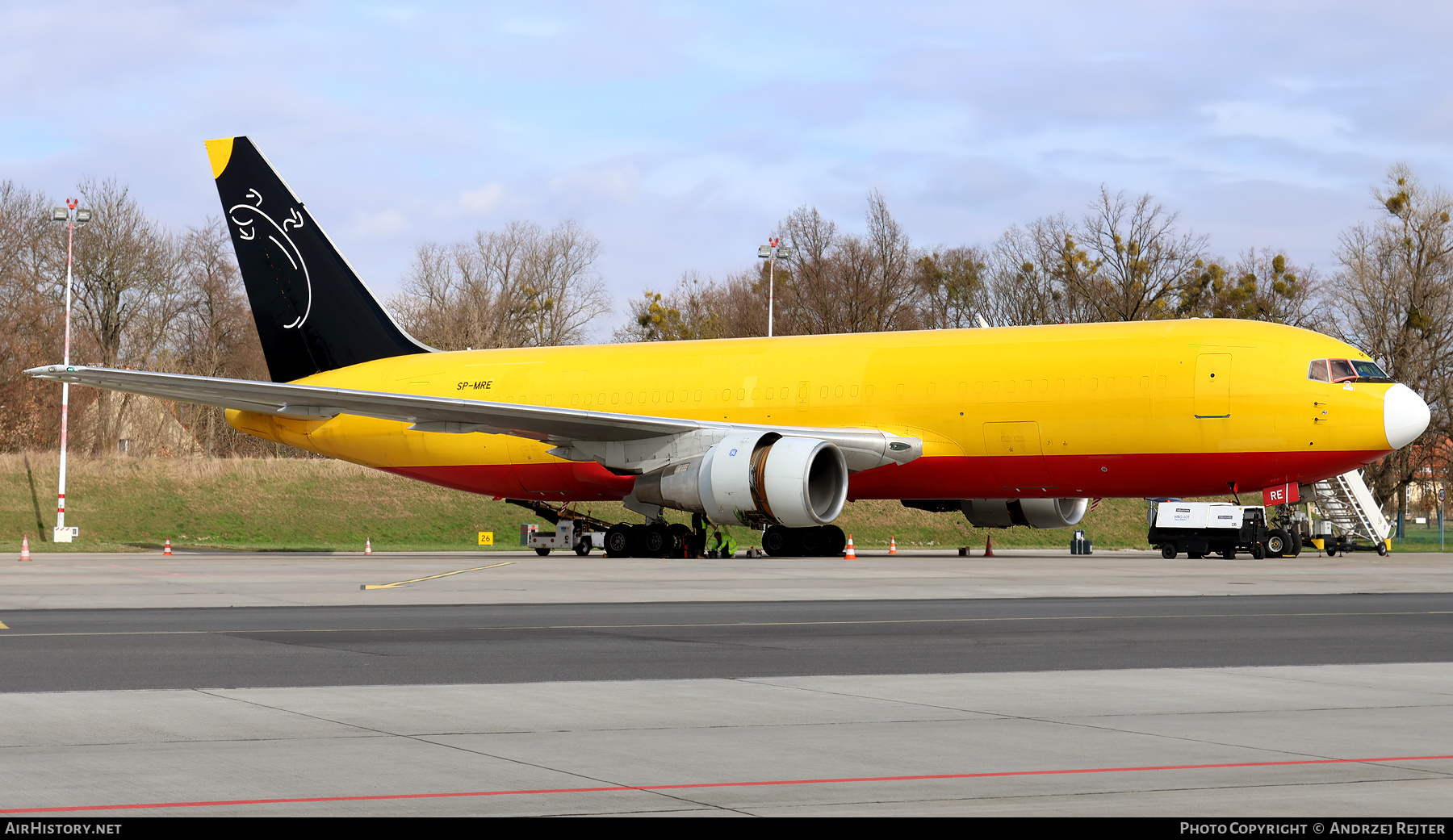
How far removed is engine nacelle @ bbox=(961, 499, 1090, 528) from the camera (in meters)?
30.3

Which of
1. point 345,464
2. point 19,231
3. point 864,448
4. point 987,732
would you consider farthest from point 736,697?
point 19,231

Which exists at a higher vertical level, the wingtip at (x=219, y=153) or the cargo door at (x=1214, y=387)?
the wingtip at (x=219, y=153)

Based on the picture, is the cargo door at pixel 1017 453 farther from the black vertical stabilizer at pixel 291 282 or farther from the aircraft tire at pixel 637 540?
the black vertical stabilizer at pixel 291 282

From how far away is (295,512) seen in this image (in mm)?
45688

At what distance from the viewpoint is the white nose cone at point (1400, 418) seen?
24453mm

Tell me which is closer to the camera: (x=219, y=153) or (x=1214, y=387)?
(x=1214, y=387)

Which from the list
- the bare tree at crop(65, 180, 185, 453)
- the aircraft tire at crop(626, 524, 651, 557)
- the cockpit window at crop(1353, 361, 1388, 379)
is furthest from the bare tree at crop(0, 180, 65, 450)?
the cockpit window at crop(1353, 361, 1388, 379)

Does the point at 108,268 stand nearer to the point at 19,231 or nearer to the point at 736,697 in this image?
the point at 19,231

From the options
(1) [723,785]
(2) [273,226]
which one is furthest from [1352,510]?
(1) [723,785]

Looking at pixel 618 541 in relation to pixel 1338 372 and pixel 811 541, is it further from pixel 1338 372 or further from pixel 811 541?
pixel 1338 372

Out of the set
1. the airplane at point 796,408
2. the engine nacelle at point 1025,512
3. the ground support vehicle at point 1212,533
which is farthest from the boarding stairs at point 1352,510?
the airplane at point 796,408

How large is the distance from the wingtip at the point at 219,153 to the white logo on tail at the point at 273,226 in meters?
0.88

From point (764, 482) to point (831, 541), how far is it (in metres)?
5.05

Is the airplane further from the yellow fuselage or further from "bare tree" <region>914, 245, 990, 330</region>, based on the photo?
"bare tree" <region>914, 245, 990, 330</region>
